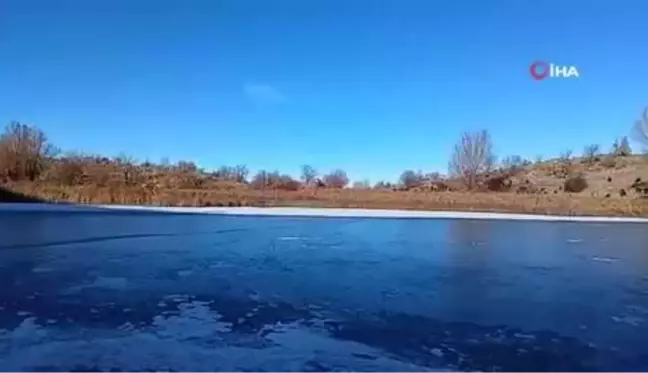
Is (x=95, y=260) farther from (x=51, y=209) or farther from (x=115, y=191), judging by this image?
(x=115, y=191)

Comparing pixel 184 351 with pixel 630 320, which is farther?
pixel 630 320

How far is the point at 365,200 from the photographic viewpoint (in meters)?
34.8

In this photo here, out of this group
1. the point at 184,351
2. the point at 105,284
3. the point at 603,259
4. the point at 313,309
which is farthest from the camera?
the point at 603,259

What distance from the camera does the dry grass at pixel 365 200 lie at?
29.5 metres

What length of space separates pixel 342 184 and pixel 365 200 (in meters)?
26.6

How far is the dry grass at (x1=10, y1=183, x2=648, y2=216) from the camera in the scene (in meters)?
29.5

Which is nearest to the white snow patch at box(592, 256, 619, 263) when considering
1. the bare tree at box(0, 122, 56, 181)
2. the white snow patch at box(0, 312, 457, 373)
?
the white snow patch at box(0, 312, 457, 373)

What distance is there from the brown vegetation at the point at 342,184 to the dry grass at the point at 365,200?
0.05 meters

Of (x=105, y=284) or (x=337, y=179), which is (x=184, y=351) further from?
(x=337, y=179)

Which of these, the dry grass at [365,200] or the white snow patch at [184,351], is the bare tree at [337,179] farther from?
the white snow patch at [184,351]

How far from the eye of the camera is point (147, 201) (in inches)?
1164

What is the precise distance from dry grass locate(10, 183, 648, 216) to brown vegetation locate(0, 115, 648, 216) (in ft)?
0.16

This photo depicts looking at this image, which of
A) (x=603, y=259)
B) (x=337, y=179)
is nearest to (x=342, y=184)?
(x=337, y=179)

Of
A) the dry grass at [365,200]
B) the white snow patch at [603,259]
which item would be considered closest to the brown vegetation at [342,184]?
the dry grass at [365,200]
